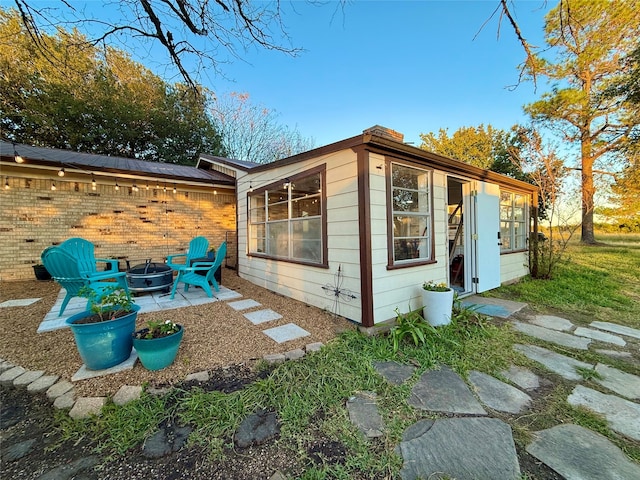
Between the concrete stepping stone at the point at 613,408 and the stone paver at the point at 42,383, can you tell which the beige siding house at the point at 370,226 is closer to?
the concrete stepping stone at the point at 613,408

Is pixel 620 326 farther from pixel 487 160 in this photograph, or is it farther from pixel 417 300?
pixel 487 160

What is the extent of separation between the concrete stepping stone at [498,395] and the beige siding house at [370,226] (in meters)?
1.23

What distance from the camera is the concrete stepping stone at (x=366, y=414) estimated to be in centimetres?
172

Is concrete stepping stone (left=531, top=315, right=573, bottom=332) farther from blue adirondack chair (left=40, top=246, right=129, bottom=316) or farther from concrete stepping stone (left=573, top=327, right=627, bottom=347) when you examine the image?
blue adirondack chair (left=40, top=246, right=129, bottom=316)

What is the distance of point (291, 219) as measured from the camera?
460 centimetres

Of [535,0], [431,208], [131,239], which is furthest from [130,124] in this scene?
[535,0]

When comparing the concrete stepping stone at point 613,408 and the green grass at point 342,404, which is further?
the concrete stepping stone at point 613,408

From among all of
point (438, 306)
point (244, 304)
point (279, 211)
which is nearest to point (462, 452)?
point (438, 306)

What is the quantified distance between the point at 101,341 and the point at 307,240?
2.76 m

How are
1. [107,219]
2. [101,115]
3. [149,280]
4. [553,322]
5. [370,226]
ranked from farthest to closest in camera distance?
[101,115]
[107,219]
[149,280]
[553,322]
[370,226]

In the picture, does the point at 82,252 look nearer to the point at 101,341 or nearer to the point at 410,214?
the point at 101,341

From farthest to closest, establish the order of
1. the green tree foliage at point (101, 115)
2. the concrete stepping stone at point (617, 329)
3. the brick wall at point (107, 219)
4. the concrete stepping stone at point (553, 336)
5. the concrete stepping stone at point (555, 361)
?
the green tree foliage at point (101, 115) → the brick wall at point (107, 219) → the concrete stepping stone at point (617, 329) → the concrete stepping stone at point (553, 336) → the concrete stepping stone at point (555, 361)

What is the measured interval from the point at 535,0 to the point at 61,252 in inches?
224

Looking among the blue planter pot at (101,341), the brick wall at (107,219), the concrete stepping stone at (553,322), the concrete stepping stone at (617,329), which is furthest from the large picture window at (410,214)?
the brick wall at (107,219)
